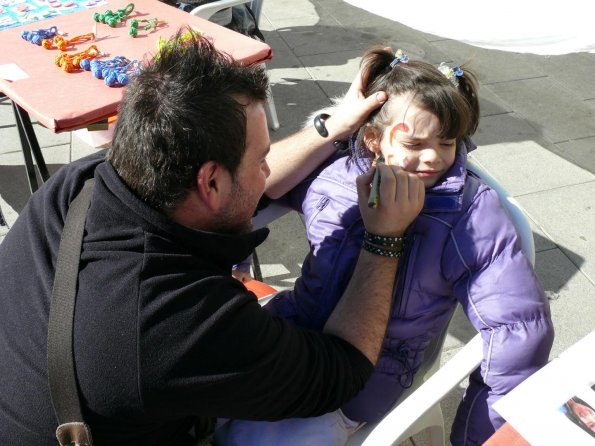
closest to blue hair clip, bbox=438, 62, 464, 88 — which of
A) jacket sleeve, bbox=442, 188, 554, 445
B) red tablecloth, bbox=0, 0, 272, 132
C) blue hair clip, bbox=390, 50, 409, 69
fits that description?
blue hair clip, bbox=390, 50, 409, 69

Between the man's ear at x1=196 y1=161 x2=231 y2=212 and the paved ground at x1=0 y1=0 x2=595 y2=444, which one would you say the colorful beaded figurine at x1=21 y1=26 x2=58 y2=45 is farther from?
the man's ear at x1=196 y1=161 x2=231 y2=212

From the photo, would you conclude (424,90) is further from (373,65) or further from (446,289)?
(446,289)

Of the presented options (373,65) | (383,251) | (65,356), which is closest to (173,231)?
(65,356)

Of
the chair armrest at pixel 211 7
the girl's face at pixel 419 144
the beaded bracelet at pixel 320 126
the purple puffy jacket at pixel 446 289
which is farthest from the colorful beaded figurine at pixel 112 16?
the girl's face at pixel 419 144

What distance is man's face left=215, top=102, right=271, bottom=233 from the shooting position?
1.33 meters

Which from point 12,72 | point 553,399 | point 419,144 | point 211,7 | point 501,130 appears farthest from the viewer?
point 501,130

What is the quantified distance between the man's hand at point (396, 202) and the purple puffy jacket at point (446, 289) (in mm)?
93

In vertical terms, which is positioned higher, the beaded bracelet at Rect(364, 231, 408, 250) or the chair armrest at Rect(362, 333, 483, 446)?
the beaded bracelet at Rect(364, 231, 408, 250)

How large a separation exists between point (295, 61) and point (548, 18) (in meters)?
2.70

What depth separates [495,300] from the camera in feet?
4.84

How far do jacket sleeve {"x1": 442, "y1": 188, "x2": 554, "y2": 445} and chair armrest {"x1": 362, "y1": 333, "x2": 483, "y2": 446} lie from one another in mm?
56

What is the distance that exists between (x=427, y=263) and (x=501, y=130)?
2837 mm

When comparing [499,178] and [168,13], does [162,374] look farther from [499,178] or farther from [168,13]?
[499,178]

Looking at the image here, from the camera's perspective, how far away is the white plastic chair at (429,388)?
141 centimetres
